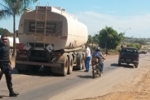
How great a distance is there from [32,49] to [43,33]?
1.07 meters

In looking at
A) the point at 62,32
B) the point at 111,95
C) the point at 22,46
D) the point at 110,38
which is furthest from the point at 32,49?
the point at 110,38

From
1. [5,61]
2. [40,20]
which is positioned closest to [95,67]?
[40,20]

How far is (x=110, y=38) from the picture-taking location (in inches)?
3477

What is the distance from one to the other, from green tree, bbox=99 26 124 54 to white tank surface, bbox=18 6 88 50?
2693 inches

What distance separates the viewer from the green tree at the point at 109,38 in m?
88.3

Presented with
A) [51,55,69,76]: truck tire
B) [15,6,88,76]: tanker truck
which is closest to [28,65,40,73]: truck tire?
[15,6,88,76]: tanker truck

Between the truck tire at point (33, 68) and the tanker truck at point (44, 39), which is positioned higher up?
the tanker truck at point (44, 39)

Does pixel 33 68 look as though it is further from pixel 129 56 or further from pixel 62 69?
pixel 129 56

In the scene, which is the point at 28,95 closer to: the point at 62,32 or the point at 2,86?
the point at 2,86

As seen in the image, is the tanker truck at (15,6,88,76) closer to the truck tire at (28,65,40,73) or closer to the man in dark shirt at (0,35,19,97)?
the truck tire at (28,65,40,73)

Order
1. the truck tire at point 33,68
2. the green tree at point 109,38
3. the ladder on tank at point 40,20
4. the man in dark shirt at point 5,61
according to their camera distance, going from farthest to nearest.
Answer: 1. the green tree at point 109,38
2. the truck tire at point 33,68
3. the ladder on tank at point 40,20
4. the man in dark shirt at point 5,61

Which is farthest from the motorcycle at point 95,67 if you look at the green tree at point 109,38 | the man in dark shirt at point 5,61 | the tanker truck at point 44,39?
the green tree at point 109,38

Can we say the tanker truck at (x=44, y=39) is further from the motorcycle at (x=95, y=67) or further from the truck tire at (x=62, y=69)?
the motorcycle at (x=95, y=67)

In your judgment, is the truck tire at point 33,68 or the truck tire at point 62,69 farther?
the truck tire at point 33,68
